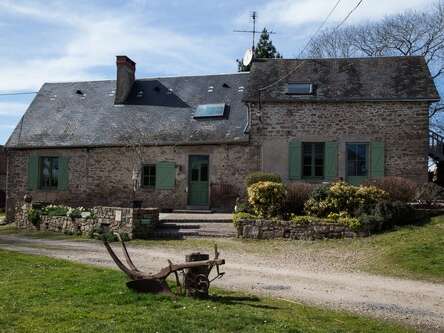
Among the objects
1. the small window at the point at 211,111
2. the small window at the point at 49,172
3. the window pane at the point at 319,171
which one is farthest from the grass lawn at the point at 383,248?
the small window at the point at 211,111

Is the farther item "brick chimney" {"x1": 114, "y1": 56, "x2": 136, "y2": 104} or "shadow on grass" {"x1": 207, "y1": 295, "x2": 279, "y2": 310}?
"brick chimney" {"x1": 114, "y1": 56, "x2": 136, "y2": 104}

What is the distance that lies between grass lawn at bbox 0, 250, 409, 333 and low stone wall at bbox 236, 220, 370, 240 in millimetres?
6627

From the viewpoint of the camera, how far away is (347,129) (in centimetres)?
1805

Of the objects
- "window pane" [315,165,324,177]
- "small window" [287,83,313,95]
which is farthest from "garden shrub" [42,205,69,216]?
"small window" [287,83,313,95]

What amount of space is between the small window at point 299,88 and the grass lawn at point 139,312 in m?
12.1

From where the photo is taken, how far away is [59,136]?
2114 centimetres

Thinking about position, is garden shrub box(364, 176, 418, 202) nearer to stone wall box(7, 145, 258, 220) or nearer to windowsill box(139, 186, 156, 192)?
stone wall box(7, 145, 258, 220)

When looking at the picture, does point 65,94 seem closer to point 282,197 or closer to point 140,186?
point 140,186

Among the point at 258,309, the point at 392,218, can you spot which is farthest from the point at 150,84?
the point at 258,309

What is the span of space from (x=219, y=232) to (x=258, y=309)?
8.30 metres

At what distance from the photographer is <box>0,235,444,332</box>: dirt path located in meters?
6.85

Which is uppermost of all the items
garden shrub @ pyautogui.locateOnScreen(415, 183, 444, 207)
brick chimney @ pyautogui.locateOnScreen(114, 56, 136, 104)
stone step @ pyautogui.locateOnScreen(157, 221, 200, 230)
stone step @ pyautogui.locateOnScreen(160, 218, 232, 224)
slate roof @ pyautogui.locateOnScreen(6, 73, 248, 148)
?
brick chimney @ pyautogui.locateOnScreen(114, 56, 136, 104)

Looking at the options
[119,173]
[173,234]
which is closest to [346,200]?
[173,234]

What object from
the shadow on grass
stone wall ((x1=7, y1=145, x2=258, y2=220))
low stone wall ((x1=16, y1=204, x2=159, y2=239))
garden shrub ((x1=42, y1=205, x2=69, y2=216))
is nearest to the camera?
the shadow on grass
